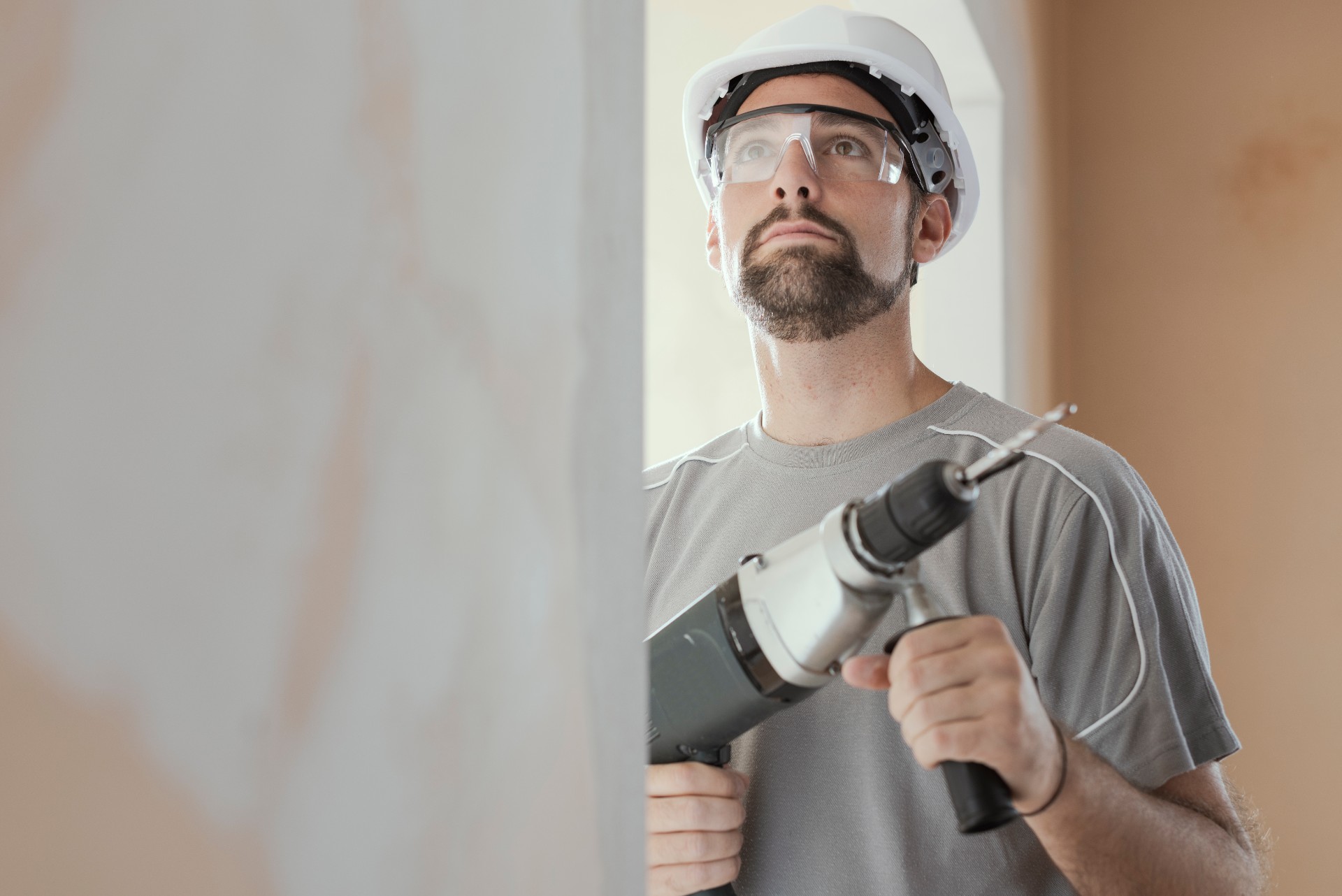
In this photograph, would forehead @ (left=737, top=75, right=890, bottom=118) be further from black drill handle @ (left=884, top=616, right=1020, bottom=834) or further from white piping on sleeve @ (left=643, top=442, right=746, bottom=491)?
black drill handle @ (left=884, top=616, right=1020, bottom=834)

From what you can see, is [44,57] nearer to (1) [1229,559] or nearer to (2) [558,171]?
(2) [558,171]

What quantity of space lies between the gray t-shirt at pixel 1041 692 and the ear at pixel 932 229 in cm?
37

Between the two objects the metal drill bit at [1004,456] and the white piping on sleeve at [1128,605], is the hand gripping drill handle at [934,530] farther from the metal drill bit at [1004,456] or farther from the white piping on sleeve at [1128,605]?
the white piping on sleeve at [1128,605]

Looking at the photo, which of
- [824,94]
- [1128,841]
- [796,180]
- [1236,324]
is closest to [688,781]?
[1128,841]

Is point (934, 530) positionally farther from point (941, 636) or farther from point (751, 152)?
point (751, 152)

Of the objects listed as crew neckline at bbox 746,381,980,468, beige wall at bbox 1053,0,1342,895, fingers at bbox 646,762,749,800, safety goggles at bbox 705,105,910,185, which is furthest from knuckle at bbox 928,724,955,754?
beige wall at bbox 1053,0,1342,895

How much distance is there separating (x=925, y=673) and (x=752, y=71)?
0.93 metres

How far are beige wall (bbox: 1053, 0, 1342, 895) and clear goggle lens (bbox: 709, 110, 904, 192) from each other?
199 cm

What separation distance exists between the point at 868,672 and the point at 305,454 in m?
0.57

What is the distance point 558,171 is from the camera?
0.34 m

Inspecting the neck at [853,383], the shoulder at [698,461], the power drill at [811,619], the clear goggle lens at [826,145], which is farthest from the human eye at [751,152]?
the power drill at [811,619]

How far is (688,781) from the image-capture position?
92 cm

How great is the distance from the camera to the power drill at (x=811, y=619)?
0.62 m

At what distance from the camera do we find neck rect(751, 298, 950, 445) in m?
1.27
